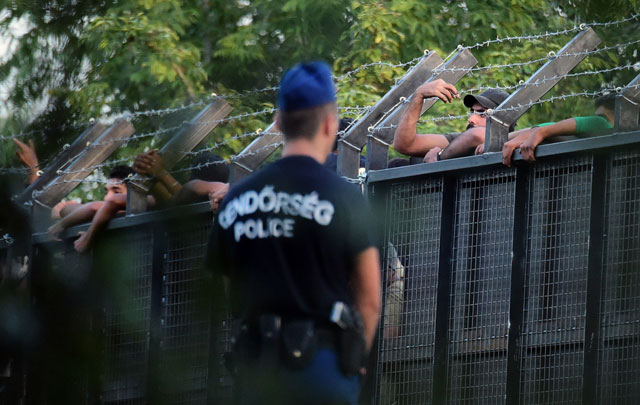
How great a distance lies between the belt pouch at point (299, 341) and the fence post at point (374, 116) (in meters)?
3.41

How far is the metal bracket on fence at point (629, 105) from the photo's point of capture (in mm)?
5227

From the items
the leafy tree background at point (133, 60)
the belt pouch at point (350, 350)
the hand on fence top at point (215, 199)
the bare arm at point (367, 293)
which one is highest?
the leafy tree background at point (133, 60)

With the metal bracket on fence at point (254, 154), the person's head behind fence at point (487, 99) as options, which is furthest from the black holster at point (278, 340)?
the person's head behind fence at point (487, 99)

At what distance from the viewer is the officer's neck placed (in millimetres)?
3285

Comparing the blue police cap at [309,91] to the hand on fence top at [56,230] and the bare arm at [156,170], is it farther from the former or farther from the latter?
the bare arm at [156,170]

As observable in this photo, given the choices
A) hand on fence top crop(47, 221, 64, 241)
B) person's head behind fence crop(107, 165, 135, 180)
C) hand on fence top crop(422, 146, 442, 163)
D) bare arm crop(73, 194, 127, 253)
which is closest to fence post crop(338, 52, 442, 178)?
hand on fence top crop(422, 146, 442, 163)

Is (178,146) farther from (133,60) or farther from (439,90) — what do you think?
(439,90)

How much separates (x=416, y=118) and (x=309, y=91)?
309cm

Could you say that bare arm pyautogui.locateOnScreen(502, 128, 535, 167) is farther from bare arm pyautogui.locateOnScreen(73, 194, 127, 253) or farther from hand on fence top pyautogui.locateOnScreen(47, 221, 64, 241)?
hand on fence top pyautogui.locateOnScreen(47, 221, 64, 241)

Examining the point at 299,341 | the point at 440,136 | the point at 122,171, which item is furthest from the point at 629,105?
the point at 122,171

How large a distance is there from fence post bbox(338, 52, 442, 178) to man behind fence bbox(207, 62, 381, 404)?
3.22 m

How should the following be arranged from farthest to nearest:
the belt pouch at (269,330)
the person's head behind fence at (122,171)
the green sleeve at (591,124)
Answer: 1. the green sleeve at (591,124)
2. the belt pouch at (269,330)
3. the person's head behind fence at (122,171)

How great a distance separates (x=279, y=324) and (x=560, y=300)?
8.38 feet

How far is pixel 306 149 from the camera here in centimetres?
330
